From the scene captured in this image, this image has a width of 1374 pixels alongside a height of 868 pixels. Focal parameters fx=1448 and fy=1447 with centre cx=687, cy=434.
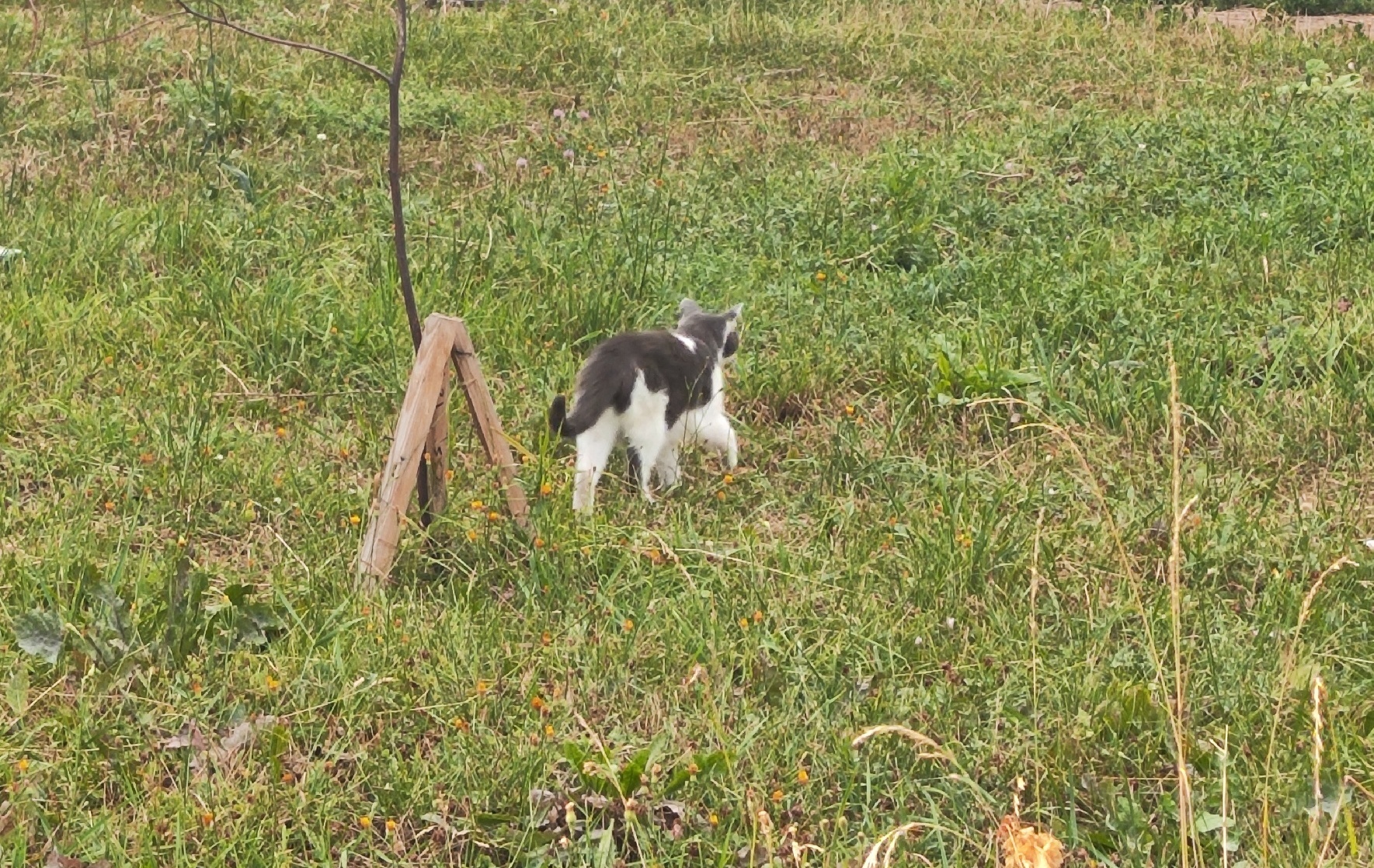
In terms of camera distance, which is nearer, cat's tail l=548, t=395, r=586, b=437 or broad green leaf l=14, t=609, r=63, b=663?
broad green leaf l=14, t=609, r=63, b=663

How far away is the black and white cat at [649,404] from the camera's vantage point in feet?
14.9

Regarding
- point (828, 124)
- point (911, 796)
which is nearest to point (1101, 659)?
point (911, 796)

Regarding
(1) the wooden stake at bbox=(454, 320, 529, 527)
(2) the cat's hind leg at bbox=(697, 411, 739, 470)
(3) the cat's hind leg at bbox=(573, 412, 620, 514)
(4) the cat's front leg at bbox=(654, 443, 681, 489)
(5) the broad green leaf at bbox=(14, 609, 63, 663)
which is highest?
(1) the wooden stake at bbox=(454, 320, 529, 527)

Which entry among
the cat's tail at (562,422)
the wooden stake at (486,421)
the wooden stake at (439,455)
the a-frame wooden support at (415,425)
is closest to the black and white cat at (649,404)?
the cat's tail at (562,422)

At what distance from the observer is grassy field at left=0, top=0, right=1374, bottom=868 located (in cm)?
321

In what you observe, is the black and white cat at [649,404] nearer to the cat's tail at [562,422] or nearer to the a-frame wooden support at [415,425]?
the cat's tail at [562,422]

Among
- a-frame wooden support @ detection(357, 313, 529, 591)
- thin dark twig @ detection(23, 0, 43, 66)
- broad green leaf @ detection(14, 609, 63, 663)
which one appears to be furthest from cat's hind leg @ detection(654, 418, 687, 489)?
thin dark twig @ detection(23, 0, 43, 66)

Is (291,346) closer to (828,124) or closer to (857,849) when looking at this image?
(857,849)

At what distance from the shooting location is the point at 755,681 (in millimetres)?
3641

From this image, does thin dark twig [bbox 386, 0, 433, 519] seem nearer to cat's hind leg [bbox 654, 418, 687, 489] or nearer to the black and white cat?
the black and white cat

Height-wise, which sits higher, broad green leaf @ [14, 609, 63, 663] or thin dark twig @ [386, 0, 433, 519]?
thin dark twig @ [386, 0, 433, 519]

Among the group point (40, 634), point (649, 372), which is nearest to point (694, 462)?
point (649, 372)

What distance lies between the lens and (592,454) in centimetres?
459

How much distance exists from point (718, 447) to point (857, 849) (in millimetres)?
2177
